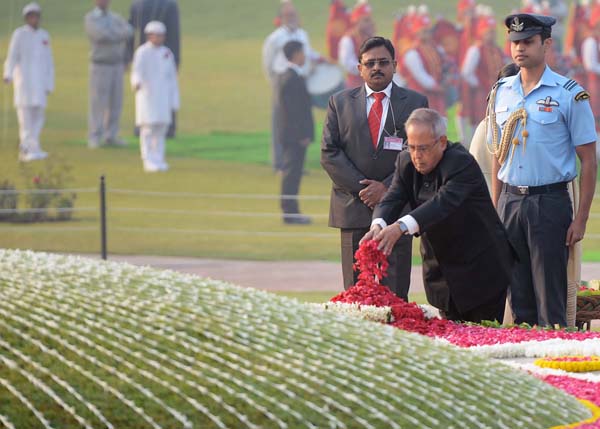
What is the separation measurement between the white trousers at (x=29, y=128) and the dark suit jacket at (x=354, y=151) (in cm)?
946

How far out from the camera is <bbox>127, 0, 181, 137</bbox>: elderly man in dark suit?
625 inches

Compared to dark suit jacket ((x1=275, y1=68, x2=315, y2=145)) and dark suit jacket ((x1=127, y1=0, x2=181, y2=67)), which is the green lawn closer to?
dark suit jacket ((x1=127, y1=0, x2=181, y2=67))

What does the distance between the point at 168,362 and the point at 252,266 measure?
33.2 ft

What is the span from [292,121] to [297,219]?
4.17 ft

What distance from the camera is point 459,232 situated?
209 inches

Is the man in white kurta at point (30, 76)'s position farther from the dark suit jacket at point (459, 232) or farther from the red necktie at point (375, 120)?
the dark suit jacket at point (459, 232)

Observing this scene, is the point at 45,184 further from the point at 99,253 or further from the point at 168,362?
the point at 168,362

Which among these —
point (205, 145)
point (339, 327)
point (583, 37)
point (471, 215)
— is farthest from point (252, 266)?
point (339, 327)

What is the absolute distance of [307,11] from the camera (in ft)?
52.1

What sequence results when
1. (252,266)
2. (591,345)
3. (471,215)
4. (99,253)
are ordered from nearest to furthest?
(591,345) < (471,215) < (252,266) < (99,253)

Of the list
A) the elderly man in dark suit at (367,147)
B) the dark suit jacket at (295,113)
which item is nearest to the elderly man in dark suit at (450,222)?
the elderly man in dark suit at (367,147)

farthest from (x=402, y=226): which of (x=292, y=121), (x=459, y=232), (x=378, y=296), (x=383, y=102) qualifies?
(x=292, y=121)

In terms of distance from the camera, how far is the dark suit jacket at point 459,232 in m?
5.23

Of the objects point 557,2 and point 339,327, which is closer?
point 339,327
